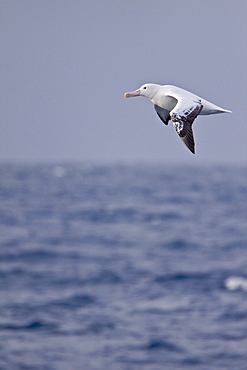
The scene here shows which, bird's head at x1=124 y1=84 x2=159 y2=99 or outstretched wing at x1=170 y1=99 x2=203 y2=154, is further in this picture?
bird's head at x1=124 y1=84 x2=159 y2=99


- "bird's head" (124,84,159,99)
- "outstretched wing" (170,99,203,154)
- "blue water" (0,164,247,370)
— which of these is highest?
"blue water" (0,164,247,370)

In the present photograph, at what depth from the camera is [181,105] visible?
10.2 meters

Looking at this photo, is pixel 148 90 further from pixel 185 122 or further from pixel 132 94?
pixel 185 122

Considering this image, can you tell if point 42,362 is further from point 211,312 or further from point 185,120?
point 185,120

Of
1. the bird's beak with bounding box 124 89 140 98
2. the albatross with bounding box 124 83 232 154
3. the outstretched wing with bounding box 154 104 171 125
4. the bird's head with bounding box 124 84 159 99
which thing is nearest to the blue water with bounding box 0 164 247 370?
the outstretched wing with bounding box 154 104 171 125

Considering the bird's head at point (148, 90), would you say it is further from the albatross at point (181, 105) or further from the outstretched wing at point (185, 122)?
the outstretched wing at point (185, 122)

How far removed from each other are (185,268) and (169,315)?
17925 mm

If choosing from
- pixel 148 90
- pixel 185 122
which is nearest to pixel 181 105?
pixel 185 122

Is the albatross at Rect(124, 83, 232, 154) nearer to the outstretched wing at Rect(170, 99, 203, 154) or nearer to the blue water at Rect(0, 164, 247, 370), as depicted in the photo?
the outstretched wing at Rect(170, 99, 203, 154)

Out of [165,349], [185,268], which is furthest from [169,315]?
[185,268]

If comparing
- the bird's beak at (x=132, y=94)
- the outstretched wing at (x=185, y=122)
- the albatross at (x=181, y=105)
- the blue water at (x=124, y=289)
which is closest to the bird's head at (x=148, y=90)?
the albatross at (x=181, y=105)

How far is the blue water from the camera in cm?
4428

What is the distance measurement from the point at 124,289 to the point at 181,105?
5223 centimetres

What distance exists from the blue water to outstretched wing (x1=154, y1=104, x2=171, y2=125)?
102ft
